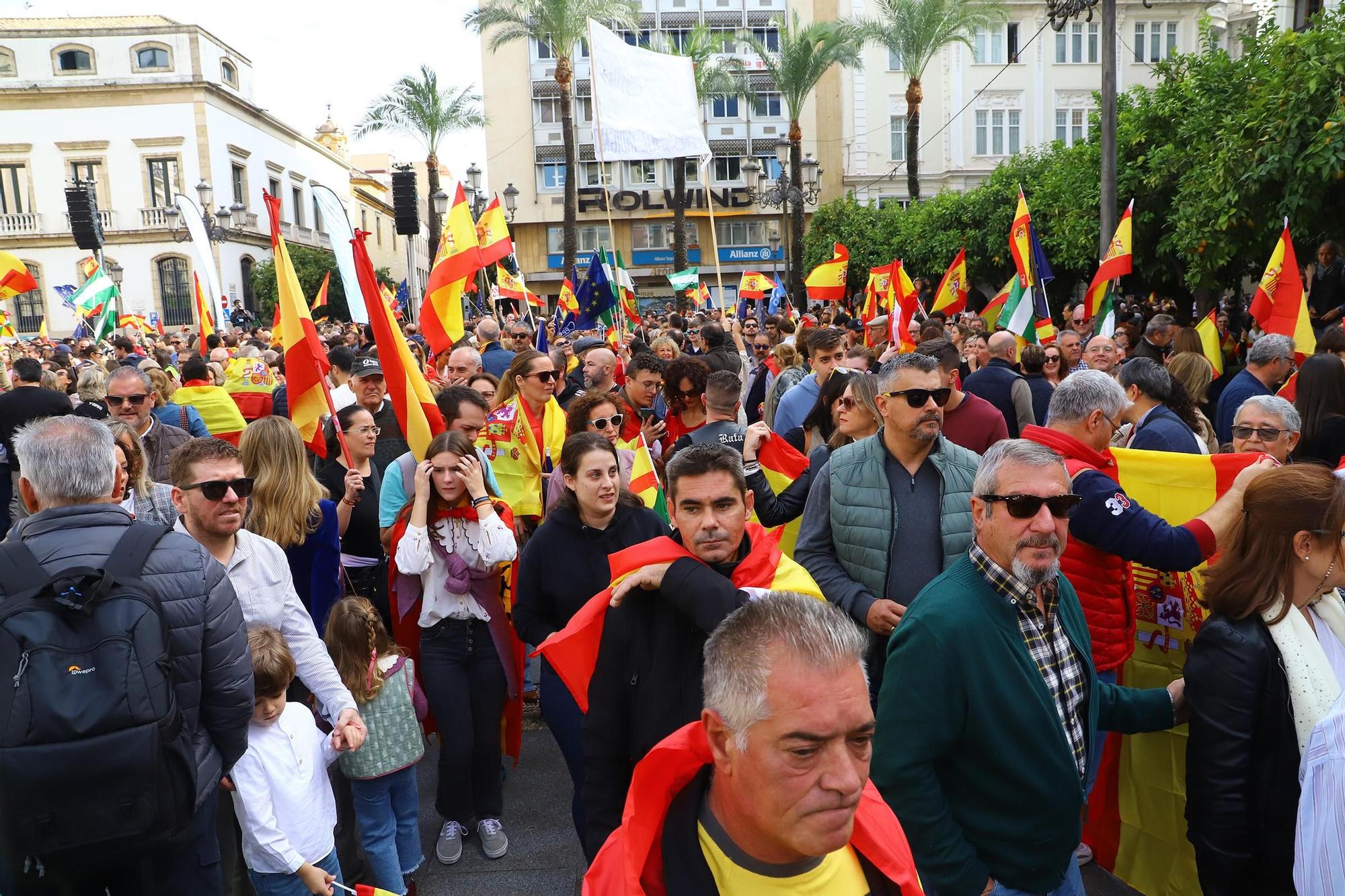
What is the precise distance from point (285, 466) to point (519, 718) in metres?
1.66

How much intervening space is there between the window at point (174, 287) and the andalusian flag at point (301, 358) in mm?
46213

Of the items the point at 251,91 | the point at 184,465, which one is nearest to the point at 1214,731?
the point at 184,465

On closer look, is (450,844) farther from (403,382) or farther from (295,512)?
(403,382)

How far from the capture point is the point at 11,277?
→ 43.2 feet

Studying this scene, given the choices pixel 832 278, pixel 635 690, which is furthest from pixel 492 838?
pixel 832 278

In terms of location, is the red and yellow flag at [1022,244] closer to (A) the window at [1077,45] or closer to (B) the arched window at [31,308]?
(A) the window at [1077,45]

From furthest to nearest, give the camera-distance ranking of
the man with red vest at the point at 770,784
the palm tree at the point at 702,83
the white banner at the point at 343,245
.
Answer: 1. the palm tree at the point at 702,83
2. the white banner at the point at 343,245
3. the man with red vest at the point at 770,784

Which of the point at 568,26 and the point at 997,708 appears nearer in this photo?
the point at 997,708

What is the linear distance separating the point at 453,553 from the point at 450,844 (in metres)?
1.26

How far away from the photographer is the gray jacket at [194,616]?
262 cm

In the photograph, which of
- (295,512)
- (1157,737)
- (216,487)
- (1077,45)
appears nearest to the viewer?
A: (216,487)

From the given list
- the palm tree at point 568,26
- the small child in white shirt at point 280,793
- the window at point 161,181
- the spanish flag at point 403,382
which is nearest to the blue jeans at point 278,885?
the small child in white shirt at point 280,793

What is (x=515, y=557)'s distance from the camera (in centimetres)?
449

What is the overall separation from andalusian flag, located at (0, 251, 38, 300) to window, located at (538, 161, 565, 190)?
3857 cm
